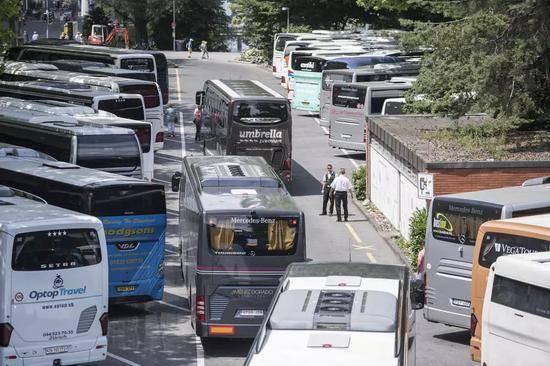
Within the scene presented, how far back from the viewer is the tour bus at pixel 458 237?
2002cm

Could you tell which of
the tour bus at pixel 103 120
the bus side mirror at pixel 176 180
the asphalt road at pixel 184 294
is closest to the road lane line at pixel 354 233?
the asphalt road at pixel 184 294

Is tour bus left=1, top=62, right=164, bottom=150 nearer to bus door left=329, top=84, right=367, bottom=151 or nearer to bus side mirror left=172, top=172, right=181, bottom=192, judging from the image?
bus door left=329, top=84, right=367, bottom=151

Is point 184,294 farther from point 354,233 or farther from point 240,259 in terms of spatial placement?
point 354,233

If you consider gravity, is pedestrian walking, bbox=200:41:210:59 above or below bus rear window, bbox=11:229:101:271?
above

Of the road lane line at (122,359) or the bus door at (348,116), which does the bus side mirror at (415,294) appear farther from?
the bus door at (348,116)

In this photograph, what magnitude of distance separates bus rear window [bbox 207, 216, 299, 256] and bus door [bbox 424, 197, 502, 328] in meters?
2.75

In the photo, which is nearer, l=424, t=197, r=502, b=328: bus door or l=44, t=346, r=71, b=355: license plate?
l=44, t=346, r=71, b=355: license plate

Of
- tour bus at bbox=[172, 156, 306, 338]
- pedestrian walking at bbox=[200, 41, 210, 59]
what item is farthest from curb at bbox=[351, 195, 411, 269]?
pedestrian walking at bbox=[200, 41, 210, 59]

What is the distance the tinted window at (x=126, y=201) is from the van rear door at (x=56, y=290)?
130 inches

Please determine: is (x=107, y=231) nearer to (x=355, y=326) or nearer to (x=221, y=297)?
(x=221, y=297)

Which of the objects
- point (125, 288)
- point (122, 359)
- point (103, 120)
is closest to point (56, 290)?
point (122, 359)

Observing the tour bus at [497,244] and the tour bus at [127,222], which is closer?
the tour bus at [497,244]

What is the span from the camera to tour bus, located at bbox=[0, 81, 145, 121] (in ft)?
121

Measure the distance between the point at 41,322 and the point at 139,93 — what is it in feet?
76.5
